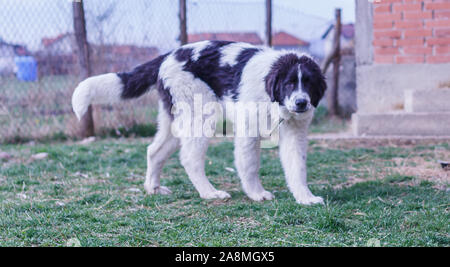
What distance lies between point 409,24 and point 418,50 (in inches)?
14.7

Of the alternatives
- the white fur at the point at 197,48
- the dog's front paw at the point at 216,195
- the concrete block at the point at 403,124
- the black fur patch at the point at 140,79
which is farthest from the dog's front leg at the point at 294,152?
the concrete block at the point at 403,124

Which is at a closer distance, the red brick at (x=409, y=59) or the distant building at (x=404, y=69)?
the distant building at (x=404, y=69)

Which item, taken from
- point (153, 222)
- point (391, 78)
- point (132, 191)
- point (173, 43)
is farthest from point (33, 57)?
point (391, 78)

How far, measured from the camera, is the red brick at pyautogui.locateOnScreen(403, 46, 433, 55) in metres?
6.39

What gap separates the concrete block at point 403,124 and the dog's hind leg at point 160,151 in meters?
3.18

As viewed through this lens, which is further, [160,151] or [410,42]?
[410,42]

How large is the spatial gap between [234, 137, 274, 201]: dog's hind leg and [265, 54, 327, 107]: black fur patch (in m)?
0.42

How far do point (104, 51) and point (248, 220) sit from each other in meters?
4.54

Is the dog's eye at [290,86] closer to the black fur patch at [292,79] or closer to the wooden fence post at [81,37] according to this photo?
the black fur patch at [292,79]

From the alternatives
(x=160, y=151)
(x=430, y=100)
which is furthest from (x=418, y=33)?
(x=160, y=151)

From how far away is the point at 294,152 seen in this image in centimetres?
386

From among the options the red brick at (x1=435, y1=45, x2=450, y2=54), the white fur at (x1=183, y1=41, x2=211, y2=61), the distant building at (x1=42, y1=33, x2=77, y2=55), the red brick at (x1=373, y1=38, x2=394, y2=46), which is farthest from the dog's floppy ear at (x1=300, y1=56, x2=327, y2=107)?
the distant building at (x1=42, y1=33, x2=77, y2=55)

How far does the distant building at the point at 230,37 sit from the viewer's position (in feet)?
24.2

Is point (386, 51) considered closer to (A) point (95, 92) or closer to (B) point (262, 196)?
(B) point (262, 196)
